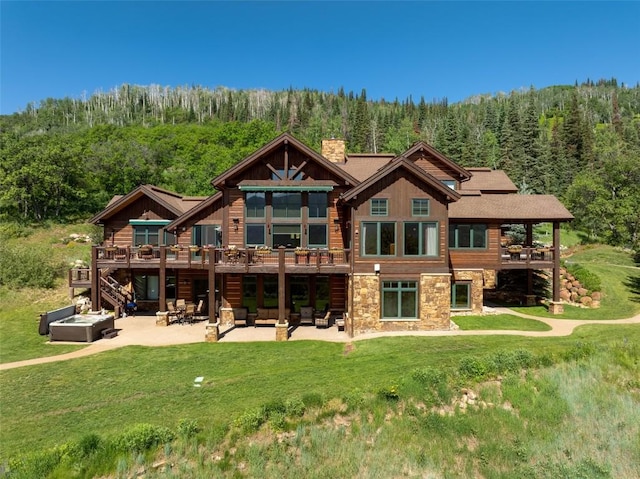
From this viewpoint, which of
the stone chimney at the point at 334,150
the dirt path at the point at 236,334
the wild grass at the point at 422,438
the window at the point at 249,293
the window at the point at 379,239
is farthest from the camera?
the stone chimney at the point at 334,150

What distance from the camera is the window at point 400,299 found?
1623 cm

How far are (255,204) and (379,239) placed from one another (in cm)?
672

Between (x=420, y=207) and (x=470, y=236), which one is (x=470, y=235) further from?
(x=420, y=207)

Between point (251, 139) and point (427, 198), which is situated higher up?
point (251, 139)

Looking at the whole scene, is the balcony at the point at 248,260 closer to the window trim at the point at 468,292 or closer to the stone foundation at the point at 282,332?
the stone foundation at the point at 282,332

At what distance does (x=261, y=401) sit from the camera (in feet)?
31.4

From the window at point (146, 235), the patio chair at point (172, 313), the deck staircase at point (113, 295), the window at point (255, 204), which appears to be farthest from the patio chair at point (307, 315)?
the deck staircase at point (113, 295)

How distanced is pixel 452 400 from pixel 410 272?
6.88 metres

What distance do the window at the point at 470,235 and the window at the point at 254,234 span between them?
10158 mm

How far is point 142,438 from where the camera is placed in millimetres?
7953

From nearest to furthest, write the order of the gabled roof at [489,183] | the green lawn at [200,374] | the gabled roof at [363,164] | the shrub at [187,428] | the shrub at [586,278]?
the shrub at [187,428] < the green lawn at [200,374] < the shrub at [586,278] < the gabled roof at [363,164] < the gabled roof at [489,183]

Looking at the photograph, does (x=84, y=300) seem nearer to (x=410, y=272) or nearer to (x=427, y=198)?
(x=410, y=272)

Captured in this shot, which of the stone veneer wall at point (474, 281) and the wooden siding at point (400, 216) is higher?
the wooden siding at point (400, 216)

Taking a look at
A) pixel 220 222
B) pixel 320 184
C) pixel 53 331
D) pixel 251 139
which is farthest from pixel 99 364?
pixel 251 139
